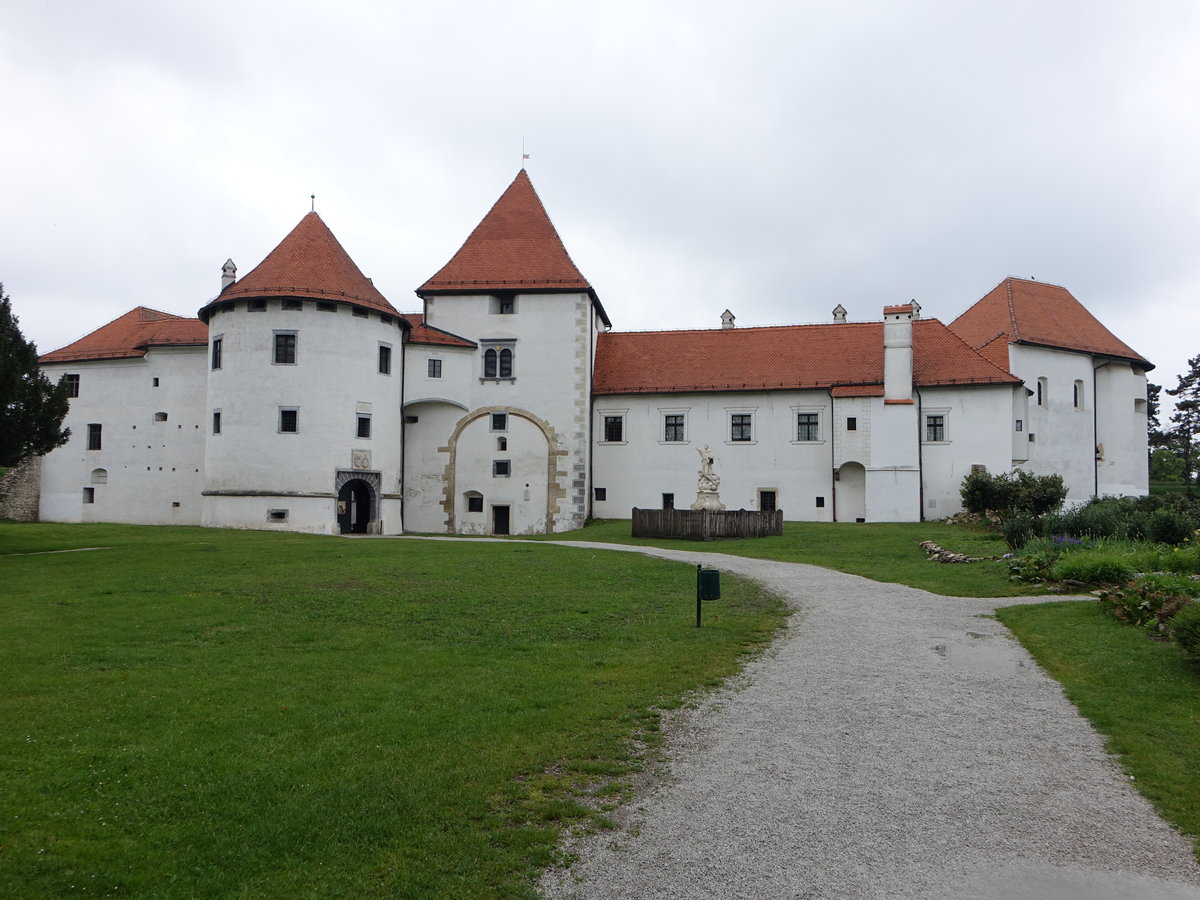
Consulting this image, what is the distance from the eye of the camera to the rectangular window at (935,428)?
35.8m

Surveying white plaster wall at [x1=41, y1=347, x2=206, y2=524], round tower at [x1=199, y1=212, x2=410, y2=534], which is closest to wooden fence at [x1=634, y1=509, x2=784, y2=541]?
round tower at [x1=199, y1=212, x2=410, y2=534]

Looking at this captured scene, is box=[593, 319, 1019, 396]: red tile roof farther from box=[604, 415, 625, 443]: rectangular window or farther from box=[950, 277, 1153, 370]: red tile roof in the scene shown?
box=[950, 277, 1153, 370]: red tile roof

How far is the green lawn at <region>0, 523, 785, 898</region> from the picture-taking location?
485cm

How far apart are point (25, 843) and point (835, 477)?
34445mm

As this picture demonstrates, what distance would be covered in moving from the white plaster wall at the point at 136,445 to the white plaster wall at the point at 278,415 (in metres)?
4.03

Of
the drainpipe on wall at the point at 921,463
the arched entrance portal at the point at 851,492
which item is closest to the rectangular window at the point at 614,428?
the arched entrance portal at the point at 851,492

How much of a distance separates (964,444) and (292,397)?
26503 millimetres

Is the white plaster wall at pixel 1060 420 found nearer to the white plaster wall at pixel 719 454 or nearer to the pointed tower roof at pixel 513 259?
the white plaster wall at pixel 719 454

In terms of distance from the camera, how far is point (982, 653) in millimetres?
10734

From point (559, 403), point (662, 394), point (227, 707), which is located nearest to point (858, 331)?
point (662, 394)

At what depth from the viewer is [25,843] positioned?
4.84m

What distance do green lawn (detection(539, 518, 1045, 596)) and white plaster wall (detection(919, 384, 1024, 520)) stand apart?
2.90 metres

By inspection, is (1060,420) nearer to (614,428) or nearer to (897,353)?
(897,353)

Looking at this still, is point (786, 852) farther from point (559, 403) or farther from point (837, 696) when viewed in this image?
point (559, 403)
